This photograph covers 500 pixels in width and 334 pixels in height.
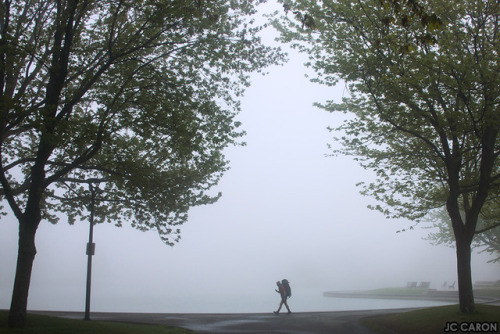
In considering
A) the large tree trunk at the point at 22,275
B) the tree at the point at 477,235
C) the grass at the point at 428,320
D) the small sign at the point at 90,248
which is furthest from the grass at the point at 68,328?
the tree at the point at 477,235

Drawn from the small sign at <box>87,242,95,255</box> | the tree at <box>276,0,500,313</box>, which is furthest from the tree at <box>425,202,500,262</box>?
the small sign at <box>87,242,95,255</box>

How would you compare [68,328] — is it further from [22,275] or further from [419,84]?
[419,84]

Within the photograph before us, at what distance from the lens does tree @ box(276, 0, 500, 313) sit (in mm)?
12789

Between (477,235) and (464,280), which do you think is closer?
(464,280)

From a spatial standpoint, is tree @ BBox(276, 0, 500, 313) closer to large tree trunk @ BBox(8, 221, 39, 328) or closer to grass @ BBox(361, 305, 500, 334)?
grass @ BBox(361, 305, 500, 334)

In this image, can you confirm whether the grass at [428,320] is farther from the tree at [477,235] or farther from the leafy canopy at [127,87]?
the tree at [477,235]

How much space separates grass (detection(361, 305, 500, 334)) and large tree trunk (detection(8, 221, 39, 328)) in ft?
34.5

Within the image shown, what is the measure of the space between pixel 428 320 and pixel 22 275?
40.0 feet

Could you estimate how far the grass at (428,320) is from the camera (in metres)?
12.5

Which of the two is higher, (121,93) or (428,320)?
(121,93)

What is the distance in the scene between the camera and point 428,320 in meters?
13.4

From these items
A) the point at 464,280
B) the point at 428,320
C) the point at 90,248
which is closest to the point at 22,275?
the point at 90,248

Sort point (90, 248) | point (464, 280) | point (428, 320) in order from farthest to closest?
1. point (90, 248)
2. point (464, 280)
3. point (428, 320)

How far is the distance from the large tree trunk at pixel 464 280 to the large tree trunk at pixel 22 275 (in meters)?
13.1
